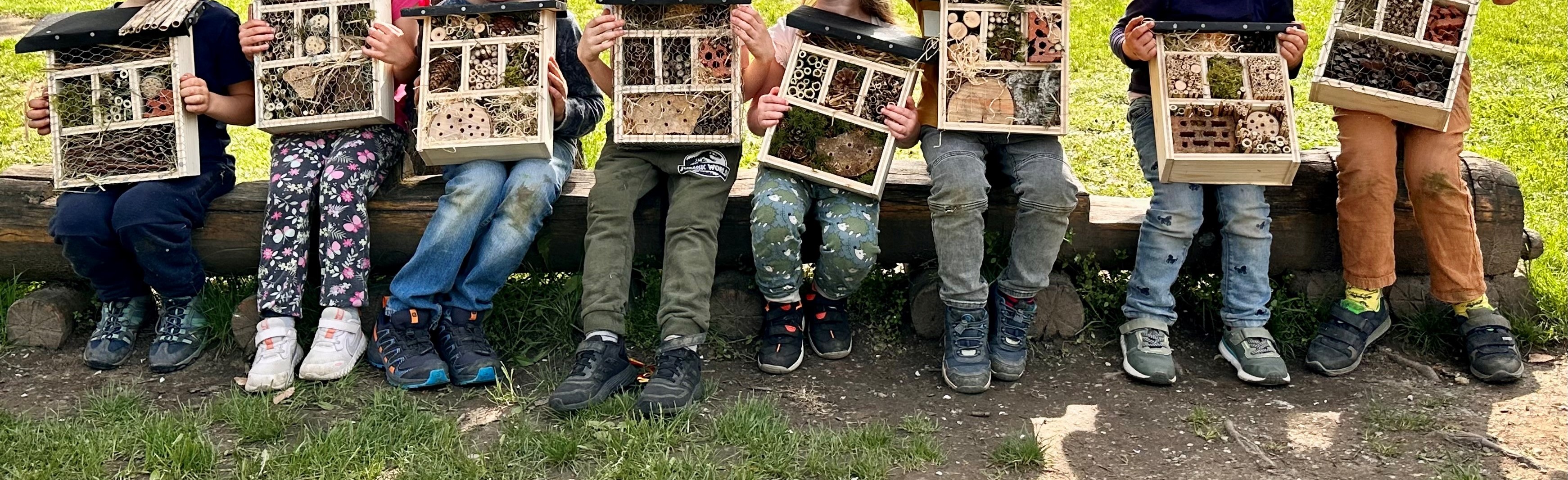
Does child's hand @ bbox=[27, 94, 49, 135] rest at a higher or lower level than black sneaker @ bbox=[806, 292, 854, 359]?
higher

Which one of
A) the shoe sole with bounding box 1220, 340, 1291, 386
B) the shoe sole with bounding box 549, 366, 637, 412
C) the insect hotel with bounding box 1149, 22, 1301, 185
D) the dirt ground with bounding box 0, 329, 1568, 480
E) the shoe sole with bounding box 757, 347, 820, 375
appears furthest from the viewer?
the shoe sole with bounding box 757, 347, 820, 375

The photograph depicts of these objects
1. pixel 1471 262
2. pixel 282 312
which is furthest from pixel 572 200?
pixel 1471 262

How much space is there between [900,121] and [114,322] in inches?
108

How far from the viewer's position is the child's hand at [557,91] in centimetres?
385

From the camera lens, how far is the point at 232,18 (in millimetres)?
4113

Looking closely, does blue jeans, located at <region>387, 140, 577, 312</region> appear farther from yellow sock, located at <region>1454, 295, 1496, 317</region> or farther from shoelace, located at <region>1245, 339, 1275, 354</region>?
yellow sock, located at <region>1454, 295, 1496, 317</region>

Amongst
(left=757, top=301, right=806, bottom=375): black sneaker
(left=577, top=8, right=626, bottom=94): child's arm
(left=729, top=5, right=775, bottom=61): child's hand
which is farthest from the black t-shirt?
(left=757, top=301, right=806, bottom=375): black sneaker

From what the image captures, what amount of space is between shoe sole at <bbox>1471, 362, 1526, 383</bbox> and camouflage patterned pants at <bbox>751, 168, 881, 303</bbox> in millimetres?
1999

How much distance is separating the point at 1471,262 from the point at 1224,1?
1.18 meters

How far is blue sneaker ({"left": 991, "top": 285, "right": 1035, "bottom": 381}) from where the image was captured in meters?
3.95

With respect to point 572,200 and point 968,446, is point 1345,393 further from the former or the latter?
point 572,200

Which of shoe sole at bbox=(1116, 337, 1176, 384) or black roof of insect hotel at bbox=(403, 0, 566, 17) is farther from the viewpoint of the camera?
shoe sole at bbox=(1116, 337, 1176, 384)

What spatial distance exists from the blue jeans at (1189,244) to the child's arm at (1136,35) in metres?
0.21

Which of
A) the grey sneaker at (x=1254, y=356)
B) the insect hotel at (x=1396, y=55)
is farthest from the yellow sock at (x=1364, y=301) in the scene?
the insect hotel at (x=1396, y=55)
